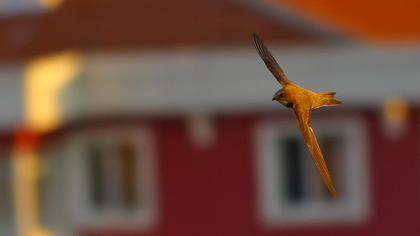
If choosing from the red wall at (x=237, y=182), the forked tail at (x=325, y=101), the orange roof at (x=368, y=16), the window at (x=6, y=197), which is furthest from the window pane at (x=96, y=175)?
the forked tail at (x=325, y=101)

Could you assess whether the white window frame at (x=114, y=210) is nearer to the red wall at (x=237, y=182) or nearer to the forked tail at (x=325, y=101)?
the red wall at (x=237, y=182)

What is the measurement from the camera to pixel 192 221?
363 inches

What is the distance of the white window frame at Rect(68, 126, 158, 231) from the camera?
9109 millimetres

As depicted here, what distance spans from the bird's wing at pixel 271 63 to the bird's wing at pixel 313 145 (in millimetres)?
37

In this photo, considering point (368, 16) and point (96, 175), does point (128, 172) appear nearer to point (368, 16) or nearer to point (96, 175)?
point (96, 175)

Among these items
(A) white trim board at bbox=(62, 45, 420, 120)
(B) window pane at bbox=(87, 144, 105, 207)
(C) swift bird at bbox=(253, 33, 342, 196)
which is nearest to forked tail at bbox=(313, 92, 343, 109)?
(C) swift bird at bbox=(253, 33, 342, 196)

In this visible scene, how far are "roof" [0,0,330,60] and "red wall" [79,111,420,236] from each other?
1.74 ft

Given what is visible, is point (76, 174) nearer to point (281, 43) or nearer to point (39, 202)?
point (39, 202)

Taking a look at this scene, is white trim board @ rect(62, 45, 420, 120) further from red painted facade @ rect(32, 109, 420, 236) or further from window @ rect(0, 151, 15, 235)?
Result: window @ rect(0, 151, 15, 235)

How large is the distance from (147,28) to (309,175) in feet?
4.60

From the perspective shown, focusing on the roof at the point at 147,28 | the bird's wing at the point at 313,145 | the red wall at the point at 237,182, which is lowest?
the bird's wing at the point at 313,145

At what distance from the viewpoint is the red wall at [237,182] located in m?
9.09

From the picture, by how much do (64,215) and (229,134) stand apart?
1176 millimetres

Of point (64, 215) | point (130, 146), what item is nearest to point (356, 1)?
point (130, 146)
